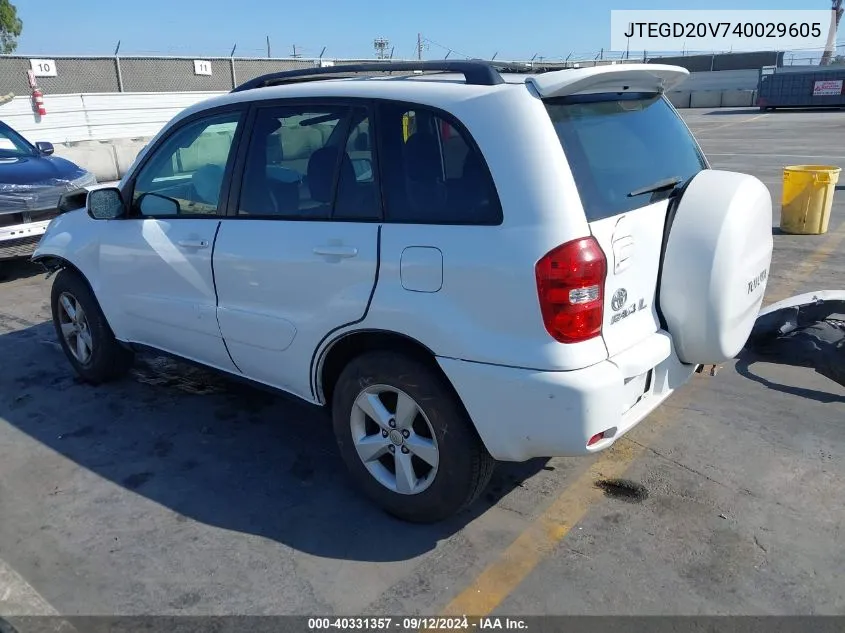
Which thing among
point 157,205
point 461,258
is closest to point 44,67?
point 157,205

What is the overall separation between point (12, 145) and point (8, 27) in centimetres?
5425

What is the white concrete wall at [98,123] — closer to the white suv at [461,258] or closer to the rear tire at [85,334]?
the rear tire at [85,334]

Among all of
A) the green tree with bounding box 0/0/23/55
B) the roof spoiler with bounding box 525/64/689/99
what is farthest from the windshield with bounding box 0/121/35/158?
the green tree with bounding box 0/0/23/55

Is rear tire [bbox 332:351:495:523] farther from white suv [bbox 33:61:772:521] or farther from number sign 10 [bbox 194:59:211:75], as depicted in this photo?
number sign 10 [bbox 194:59:211:75]

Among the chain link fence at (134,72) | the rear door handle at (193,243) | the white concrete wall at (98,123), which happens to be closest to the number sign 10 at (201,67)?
the chain link fence at (134,72)

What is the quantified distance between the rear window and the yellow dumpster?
18.6 ft

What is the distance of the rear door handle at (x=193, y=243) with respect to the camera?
3.57 m

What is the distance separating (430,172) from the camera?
283 centimetres

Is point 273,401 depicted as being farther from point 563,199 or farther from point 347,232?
point 563,199

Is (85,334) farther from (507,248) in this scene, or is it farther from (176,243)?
(507,248)

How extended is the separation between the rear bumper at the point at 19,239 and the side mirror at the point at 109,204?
12.2 feet

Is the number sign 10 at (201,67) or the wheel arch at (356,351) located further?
the number sign 10 at (201,67)

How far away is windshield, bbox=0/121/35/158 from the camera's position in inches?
323

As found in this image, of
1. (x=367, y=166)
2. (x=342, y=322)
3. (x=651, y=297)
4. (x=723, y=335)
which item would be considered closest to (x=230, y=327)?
(x=342, y=322)
